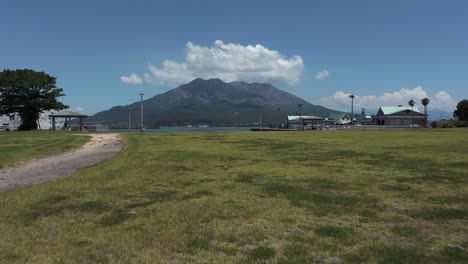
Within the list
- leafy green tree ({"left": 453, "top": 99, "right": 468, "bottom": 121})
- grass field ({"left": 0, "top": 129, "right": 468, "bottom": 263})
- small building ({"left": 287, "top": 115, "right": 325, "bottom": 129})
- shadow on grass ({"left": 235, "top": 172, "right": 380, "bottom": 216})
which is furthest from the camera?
leafy green tree ({"left": 453, "top": 99, "right": 468, "bottom": 121})

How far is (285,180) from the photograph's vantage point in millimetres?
11938

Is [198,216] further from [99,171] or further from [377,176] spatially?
[99,171]

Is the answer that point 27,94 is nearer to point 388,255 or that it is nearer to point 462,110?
point 388,255

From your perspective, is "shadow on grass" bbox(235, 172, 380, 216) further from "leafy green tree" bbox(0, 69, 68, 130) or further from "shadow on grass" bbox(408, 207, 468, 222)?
"leafy green tree" bbox(0, 69, 68, 130)

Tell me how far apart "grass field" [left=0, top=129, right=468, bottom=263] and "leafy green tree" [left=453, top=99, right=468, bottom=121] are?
463ft

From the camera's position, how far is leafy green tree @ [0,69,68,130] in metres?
66.4

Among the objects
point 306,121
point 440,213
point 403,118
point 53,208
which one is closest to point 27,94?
point 53,208

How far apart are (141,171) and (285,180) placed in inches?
216

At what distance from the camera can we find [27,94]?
68.5 metres

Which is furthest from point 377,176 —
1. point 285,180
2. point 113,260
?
point 113,260

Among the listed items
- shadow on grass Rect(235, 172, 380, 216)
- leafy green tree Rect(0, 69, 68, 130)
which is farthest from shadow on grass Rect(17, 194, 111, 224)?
leafy green tree Rect(0, 69, 68, 130)

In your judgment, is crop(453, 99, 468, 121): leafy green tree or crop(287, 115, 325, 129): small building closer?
crop(287, 115, 325, 129): small building

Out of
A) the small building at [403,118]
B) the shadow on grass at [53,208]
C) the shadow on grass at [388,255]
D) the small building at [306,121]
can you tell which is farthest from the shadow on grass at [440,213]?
the small building at [403,118]

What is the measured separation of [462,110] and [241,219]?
151m
